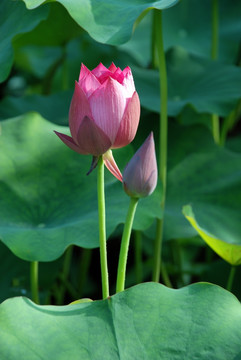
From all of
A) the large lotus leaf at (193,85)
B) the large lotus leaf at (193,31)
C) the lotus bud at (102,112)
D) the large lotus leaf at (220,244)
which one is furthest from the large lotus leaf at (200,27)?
the lotus bud at (102,112)

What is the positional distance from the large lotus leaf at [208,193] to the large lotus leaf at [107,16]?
495mm

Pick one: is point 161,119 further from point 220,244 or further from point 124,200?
point 220,244

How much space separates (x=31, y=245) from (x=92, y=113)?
12.8 inches

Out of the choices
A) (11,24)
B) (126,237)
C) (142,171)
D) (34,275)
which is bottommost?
(34,275)

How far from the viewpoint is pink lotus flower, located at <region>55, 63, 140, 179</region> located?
72 cm

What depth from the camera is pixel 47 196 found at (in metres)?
1.12

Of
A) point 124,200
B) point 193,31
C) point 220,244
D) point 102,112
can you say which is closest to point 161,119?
point 124,200

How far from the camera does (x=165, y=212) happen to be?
131 centimetres

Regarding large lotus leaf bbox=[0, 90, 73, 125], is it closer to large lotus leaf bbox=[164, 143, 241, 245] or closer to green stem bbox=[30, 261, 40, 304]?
large lotus leaf bbox=[164, 143, 241, 245]

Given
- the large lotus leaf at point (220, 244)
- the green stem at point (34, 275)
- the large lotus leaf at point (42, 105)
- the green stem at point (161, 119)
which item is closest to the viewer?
the large lotus leaf at point (220, 244)

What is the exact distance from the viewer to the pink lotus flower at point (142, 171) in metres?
0.71

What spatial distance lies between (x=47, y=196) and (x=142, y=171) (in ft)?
1.45

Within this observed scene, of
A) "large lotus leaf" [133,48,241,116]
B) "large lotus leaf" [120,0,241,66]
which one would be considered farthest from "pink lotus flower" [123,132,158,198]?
"large lotus leaf" [120,0,241,66]

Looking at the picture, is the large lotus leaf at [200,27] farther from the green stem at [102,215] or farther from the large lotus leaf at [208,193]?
the green stem at [102,215]
